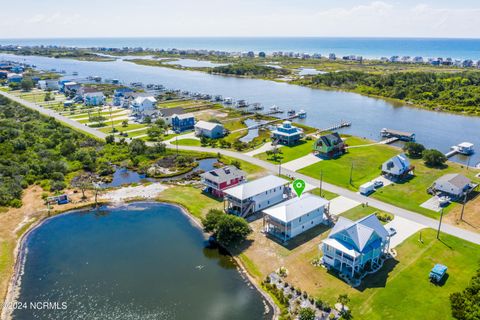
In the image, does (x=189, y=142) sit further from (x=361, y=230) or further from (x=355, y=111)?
(x=355, y=111)

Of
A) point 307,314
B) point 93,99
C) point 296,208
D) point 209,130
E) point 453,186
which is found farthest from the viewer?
point 93,99

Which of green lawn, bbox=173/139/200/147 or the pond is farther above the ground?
green lawn, bbox=173/139/200/147

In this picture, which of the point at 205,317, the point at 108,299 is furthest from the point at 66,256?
the point at 205,317

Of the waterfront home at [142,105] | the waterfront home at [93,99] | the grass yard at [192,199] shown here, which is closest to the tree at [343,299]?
the grass yard at [192,199]

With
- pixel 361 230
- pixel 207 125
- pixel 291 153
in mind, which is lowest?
pixel 291 153

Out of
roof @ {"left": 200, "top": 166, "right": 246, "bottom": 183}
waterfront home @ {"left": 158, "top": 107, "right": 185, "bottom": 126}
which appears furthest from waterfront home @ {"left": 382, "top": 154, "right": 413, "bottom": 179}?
waterfront home @ {"left": 158, "top": 107, "right": 185, "bottom": 126}

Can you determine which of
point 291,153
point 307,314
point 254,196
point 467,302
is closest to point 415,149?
point 291,153

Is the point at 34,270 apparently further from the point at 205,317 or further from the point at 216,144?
the point at 216,144

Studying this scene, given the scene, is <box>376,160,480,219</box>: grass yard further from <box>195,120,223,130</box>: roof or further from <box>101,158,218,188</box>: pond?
<box>195,120,223,130</box>: roof
